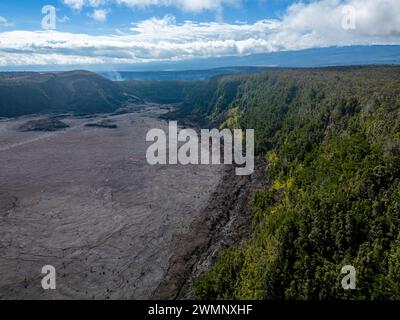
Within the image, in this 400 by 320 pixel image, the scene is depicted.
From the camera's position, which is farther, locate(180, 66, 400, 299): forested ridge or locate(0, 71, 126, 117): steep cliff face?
locate(0, 71, 126, 117): steep cliff face

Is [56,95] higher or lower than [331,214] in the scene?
higher

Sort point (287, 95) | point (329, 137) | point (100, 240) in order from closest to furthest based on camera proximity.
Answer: point (100, 240) < point (329, 137) < point (287, 95)

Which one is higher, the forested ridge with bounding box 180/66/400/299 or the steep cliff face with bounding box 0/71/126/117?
the steep cliff face with bounding box 0/71/126/117

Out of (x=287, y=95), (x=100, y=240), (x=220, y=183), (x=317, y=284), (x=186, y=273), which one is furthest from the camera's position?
(x=287, y=95)

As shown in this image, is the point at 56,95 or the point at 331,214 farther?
the point at 56,95

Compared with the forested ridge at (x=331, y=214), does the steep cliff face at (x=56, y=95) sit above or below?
above

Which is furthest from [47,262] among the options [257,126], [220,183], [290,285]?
[257,126]

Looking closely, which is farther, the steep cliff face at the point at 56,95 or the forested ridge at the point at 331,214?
the steep cliff face at the point at 56,95

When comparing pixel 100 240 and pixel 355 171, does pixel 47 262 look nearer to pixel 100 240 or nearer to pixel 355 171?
pixel 100 240
